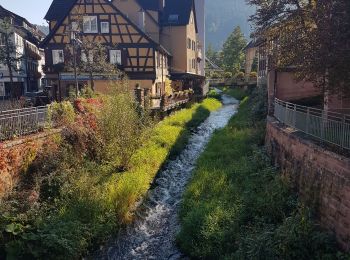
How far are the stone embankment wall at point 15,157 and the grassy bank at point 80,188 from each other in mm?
276

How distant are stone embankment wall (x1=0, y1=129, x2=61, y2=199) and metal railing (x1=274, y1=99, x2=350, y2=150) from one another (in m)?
9.67

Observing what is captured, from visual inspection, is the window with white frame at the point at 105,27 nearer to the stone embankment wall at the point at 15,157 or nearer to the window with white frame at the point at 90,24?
the window with white frame at the point at 90,24

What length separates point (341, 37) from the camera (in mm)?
9852

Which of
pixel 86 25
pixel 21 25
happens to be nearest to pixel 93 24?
pixel 86 25

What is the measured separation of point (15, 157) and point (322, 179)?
978 cm

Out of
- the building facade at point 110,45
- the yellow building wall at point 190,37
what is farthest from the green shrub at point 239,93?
the building facade at point 110,45

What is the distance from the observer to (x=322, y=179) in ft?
34.0

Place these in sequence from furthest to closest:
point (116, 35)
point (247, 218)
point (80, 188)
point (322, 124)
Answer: point (116, 35)
point (80, 188)
point (247, 218)
point (322, 124)

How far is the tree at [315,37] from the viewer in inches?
393

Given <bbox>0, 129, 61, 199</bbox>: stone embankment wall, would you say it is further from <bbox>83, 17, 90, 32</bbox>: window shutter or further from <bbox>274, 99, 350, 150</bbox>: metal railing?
<bbox>83, 17, 90, 32</bbox>: window shutter

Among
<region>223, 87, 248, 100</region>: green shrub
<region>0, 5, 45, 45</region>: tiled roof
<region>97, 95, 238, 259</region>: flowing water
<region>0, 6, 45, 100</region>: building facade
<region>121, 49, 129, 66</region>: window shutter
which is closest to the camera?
<region>97, 95, 238, 259</region>: flowing water

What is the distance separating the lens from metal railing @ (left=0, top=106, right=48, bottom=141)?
13.7 metres

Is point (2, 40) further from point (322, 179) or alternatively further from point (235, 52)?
point (235, 52)

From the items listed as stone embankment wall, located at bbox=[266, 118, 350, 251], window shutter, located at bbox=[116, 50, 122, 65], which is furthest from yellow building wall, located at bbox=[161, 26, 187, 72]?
stone embankment wall, located at bbox=[266, 118, 350, 251]
